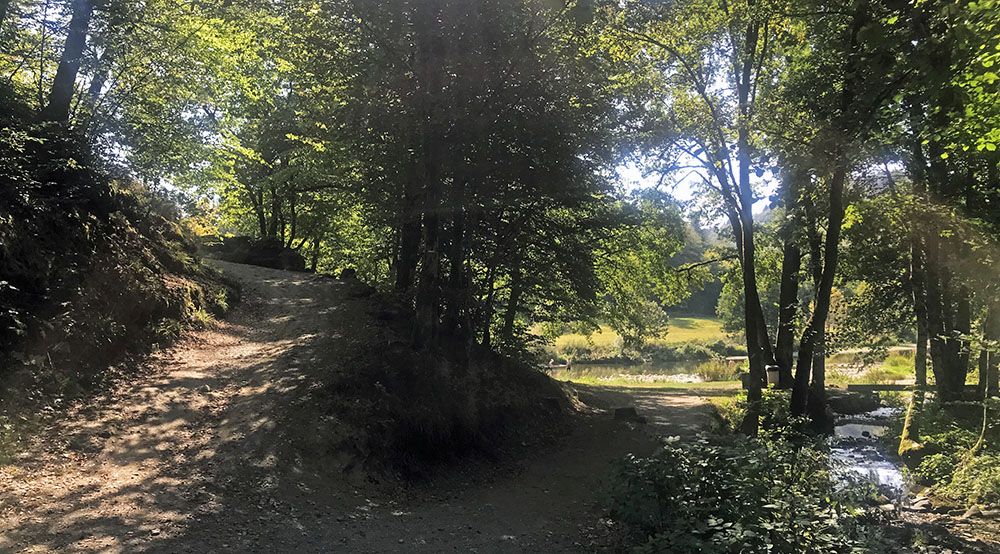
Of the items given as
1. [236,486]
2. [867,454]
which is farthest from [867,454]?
[236,486]

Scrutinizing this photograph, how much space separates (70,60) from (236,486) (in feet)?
25.8

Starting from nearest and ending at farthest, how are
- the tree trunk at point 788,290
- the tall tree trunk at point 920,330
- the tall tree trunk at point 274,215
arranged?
the tall tree trunk at point 920,330, the tree trunk at point 788,290, the tall tree trunk at point 274,215

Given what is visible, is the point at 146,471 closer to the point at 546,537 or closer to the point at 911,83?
the point at 546,537

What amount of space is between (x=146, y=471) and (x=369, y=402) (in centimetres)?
323

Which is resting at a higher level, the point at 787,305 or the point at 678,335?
the point at 787,305

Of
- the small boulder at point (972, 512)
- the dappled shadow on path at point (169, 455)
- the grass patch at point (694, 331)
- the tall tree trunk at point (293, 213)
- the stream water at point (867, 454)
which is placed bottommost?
the stream water at point (867, 454)

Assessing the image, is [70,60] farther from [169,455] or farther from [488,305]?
[488,305]

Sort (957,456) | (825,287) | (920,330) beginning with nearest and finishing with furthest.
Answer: (957,456) → (825,287) → (920,330)

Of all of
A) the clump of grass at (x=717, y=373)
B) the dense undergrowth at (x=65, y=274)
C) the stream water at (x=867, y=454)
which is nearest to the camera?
the dense undergrowth at (x=65, y=274)

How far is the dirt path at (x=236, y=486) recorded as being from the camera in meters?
5.30

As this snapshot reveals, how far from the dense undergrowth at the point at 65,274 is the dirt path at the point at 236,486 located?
55 centimetres

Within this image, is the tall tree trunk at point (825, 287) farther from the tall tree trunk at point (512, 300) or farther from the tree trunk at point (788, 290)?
the tall tree trunk at point (512, 300)

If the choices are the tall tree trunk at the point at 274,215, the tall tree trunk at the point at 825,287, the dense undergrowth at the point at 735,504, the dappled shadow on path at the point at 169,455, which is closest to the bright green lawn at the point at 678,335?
the tall tree trunk at the point at 274,215

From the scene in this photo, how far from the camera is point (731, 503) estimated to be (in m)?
5.30
